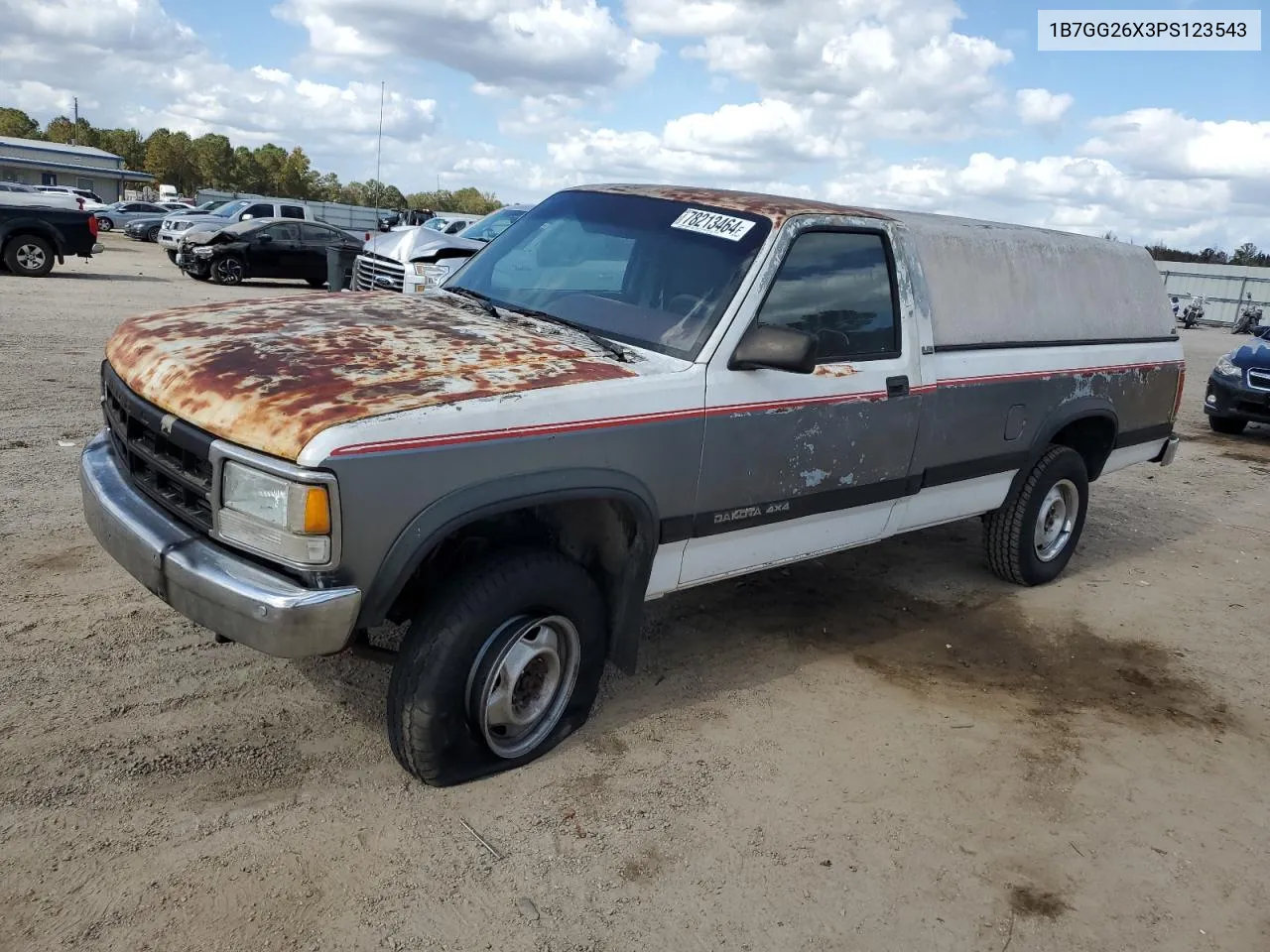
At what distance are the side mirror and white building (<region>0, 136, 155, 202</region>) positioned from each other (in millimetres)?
79578

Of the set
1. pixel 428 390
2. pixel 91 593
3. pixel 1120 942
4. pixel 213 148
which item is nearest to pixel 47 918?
pixel 428 390

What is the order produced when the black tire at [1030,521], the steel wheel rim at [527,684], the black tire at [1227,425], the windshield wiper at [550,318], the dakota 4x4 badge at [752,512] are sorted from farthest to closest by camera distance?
the black tire at [1227,425] → the black tire at [1030,521] → the dakota 4x4 badge at [752,512] → the windshield wiper at [550,318] → the steel wheel rim at [527,684]

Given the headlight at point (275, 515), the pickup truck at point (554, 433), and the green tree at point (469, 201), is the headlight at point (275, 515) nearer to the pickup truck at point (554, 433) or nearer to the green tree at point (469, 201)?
the pickup truck at point (554, 433)

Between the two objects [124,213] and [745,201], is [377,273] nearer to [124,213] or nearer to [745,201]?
[745,201]

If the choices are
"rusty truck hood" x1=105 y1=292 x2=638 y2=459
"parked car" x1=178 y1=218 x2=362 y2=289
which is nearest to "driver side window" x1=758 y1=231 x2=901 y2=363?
"rusty truck hood" x1=105 y1=292 x2=638 y2=459

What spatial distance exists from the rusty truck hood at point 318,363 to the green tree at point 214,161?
100255mm

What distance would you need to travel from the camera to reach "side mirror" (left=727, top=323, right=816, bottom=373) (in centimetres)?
354

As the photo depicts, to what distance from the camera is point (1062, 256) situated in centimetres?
566

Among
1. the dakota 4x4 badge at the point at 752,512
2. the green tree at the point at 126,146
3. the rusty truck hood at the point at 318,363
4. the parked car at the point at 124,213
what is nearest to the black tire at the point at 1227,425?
the dakota 4x4 badge at the point at 752,512

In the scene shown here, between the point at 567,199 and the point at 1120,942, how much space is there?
12.1ft

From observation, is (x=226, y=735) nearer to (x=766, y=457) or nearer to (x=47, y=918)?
(x=47, y=918)

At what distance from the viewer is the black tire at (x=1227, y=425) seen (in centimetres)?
1214

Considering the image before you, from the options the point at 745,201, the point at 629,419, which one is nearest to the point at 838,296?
the point at 745,201

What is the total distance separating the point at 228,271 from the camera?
768 inches
